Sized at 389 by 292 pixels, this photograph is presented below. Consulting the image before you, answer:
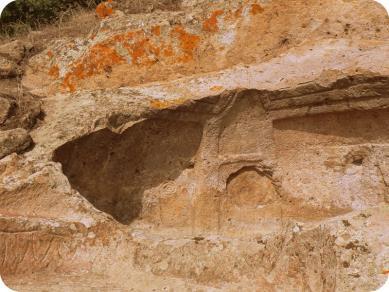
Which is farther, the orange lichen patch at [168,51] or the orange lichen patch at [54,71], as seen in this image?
the orange lichen patch at [54,71]

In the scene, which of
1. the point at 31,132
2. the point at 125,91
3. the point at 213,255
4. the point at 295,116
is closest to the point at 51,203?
the point at 31,132

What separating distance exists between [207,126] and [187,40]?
3.45ft

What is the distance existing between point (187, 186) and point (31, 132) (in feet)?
5.12

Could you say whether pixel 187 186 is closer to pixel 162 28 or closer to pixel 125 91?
pixel 125 91

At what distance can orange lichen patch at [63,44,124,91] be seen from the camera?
5691mm

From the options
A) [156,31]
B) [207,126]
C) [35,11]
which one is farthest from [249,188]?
[35,11]

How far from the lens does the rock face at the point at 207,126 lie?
4.30m

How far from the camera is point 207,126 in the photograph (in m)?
5.25

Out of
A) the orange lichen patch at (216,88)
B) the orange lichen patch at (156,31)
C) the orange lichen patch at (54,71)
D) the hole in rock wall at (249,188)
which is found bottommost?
the hole in rock wall at (249,188)

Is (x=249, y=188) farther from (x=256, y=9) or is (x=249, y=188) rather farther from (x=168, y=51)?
(x=256, y=9)

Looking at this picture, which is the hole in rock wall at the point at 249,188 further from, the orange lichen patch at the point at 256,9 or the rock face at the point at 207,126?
the orange lichen patch at the point at 256,9

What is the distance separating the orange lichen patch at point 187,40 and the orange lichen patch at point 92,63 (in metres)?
0.65

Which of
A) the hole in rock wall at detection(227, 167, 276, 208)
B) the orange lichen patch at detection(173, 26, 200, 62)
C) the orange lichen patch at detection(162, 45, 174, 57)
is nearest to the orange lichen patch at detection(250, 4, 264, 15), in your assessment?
the orange lichen patch at detection(173, 26, 200, 62)

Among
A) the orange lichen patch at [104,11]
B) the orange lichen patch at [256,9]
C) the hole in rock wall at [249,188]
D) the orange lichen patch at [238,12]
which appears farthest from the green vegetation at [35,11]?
the hole in rock wall at [249,188]
